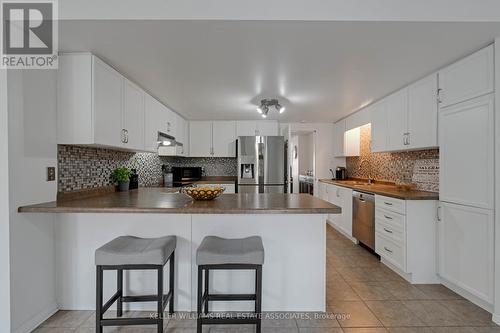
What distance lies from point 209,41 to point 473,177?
7.84ft

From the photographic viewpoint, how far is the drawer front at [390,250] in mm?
2637

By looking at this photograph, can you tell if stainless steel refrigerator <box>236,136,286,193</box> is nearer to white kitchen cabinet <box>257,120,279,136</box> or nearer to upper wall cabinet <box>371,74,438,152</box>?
white kitchen cabinet <box>257,120,279,136</box>

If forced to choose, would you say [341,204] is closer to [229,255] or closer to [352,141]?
[352,141]

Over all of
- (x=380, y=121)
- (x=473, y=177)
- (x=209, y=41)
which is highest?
(x=209, y=41)

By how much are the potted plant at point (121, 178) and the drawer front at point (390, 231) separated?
3102mm

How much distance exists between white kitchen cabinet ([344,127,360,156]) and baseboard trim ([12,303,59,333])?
4.54m

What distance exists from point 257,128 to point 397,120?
8.05 ft

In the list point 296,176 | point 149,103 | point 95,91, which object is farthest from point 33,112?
point 296,176

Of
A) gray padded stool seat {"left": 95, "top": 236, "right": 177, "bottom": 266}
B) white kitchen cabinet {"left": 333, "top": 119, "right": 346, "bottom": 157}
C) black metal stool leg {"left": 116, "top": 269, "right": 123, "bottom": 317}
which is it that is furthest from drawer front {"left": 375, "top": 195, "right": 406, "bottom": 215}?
black metal stool leg {"left": 116, "top": 269, "right": 123, "bottom": 317}

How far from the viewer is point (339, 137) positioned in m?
4.95

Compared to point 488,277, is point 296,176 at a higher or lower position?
higher

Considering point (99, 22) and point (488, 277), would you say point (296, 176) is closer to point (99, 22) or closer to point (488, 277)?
point (488, 277)

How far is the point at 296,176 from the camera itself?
A: 6.71 m

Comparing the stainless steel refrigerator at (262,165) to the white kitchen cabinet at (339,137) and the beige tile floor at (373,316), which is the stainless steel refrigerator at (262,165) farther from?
the beige tile floor at (373,316)
